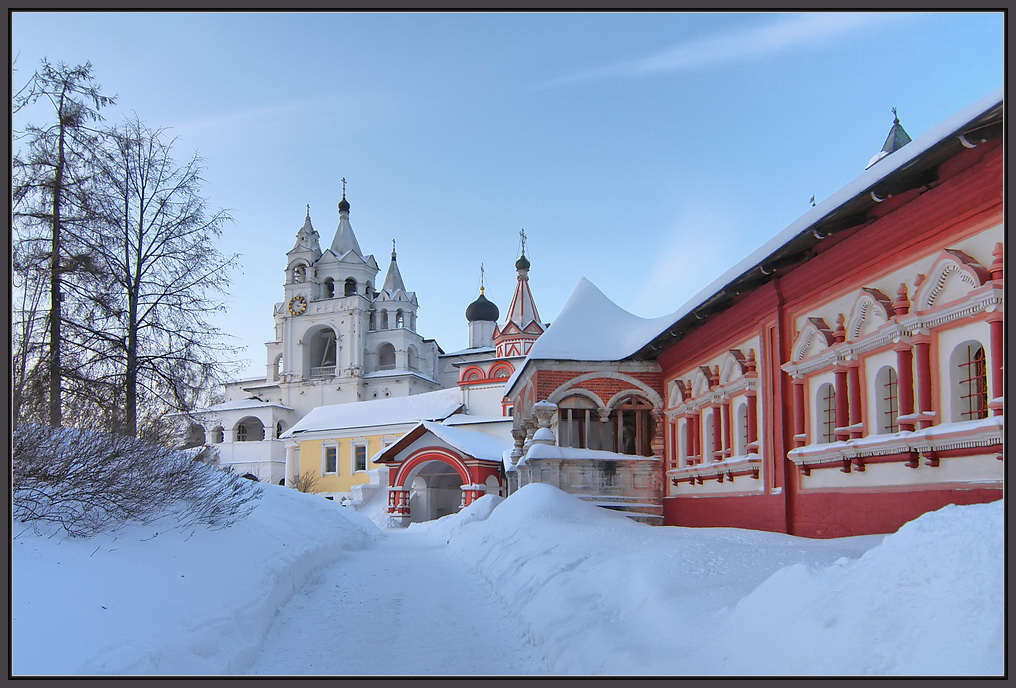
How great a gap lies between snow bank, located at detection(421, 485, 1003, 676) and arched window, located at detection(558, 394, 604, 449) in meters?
7.63

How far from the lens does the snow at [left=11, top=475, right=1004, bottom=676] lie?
3852 mm

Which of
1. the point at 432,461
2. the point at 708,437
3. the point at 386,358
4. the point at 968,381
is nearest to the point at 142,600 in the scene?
the point at 968,381

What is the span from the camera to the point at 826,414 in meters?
10.1

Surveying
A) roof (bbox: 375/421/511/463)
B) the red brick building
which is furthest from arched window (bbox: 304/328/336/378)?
the red brick building

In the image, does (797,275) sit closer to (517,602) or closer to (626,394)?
(517,602)

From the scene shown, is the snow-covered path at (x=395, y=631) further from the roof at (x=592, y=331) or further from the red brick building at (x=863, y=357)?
the roof at (x=592, y=331)

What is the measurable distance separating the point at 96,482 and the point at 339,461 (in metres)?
37.5

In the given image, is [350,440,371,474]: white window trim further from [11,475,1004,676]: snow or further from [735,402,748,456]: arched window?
[735,402,748,456]: arched window

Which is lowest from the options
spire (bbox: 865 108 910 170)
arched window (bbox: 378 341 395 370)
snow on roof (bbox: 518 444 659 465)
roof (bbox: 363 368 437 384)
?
snow on roof (bbox: 518 444 659 465)

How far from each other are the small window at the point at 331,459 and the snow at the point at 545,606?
33.8 metres

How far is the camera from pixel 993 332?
6.75 m

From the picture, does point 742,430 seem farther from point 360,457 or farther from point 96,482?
point 360,457

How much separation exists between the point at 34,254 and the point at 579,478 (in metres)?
9.70

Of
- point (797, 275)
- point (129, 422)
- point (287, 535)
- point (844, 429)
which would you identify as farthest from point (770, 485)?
point (129, 422)
